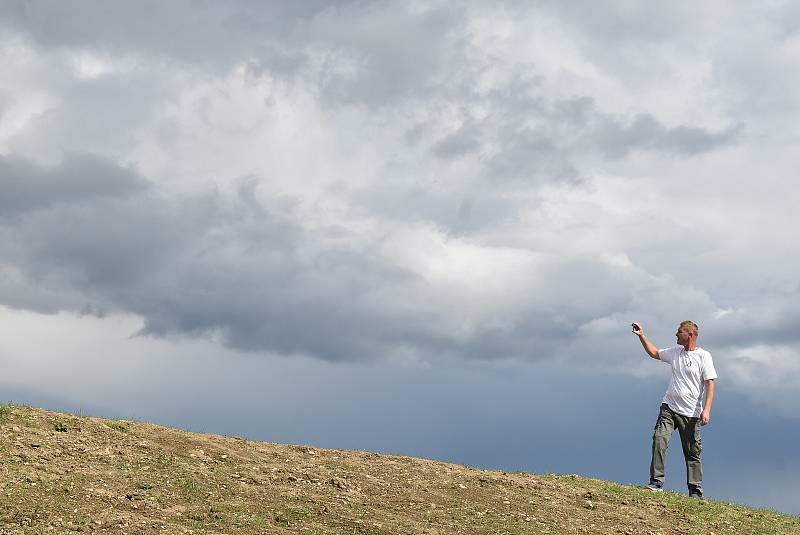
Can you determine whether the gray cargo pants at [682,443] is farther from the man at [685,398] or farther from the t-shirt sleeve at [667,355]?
the t-shirt sleeve at [667,355]

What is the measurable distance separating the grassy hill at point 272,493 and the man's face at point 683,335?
2917 mm

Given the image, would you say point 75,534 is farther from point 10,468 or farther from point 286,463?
point 286,463

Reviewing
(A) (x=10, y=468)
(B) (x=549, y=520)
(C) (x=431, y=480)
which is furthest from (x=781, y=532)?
(A) (x=10, y=468)

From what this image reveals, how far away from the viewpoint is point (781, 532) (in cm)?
1709

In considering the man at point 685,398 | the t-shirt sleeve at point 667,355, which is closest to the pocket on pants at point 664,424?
the man at point 685,398

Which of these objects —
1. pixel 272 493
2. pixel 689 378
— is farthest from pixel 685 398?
pixel 272 493

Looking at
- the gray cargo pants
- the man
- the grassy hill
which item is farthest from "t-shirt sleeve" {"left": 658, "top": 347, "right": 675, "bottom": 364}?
the grassy hill

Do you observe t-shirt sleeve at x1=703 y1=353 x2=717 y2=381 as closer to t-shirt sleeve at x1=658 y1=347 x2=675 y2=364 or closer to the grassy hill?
t-shirt sleeve at x1=658 y1=347 x2=675 y2=364

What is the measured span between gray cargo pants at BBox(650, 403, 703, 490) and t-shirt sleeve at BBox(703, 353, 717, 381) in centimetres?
88

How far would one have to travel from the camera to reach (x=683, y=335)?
18.2 m

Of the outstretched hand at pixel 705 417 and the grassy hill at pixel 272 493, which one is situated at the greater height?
the outstretched hand at pixel 705 417

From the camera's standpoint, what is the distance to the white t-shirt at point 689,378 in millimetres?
18172

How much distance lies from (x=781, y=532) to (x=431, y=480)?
643cm

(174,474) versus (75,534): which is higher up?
(174,474)
